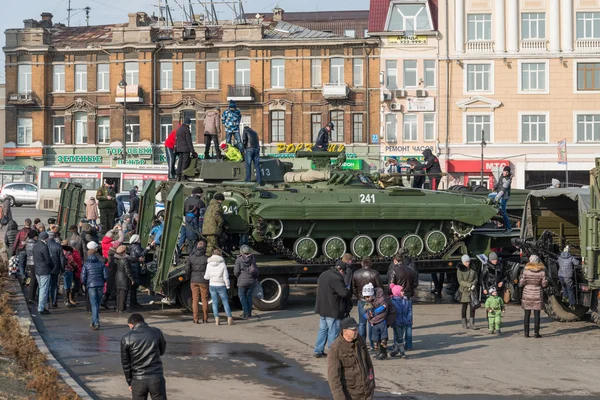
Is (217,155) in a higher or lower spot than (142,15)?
lower

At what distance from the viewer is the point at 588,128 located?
54250 mm

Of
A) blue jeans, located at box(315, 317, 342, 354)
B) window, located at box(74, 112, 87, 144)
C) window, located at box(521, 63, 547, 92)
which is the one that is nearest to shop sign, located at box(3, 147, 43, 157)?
window, located at box(74, 112, 87, 144)

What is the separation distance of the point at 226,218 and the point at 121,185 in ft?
91.4

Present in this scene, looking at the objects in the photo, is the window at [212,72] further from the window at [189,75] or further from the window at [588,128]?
the window at [588,128]

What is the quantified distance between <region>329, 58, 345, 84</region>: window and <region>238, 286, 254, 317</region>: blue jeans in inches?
1519

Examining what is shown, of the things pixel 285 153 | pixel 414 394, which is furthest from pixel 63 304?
pixel 285 153

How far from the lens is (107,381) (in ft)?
46.1

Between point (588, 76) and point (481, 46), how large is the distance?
226 inches

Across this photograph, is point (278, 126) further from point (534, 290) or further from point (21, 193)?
point (534, 290)

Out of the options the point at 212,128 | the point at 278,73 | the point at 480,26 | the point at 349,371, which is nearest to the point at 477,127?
the point at 480,26

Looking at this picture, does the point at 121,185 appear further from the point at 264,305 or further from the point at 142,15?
the point at 264,305

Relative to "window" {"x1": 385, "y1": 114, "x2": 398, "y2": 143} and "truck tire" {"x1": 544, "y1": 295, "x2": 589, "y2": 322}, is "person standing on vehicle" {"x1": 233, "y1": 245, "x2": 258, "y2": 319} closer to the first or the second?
"truck tire" {"x1": 544, "y1": 295, "x2": 589, "y2": 322}

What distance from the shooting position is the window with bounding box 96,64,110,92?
6075 cm

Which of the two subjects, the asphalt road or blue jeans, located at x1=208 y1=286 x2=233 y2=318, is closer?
the asphalt road
